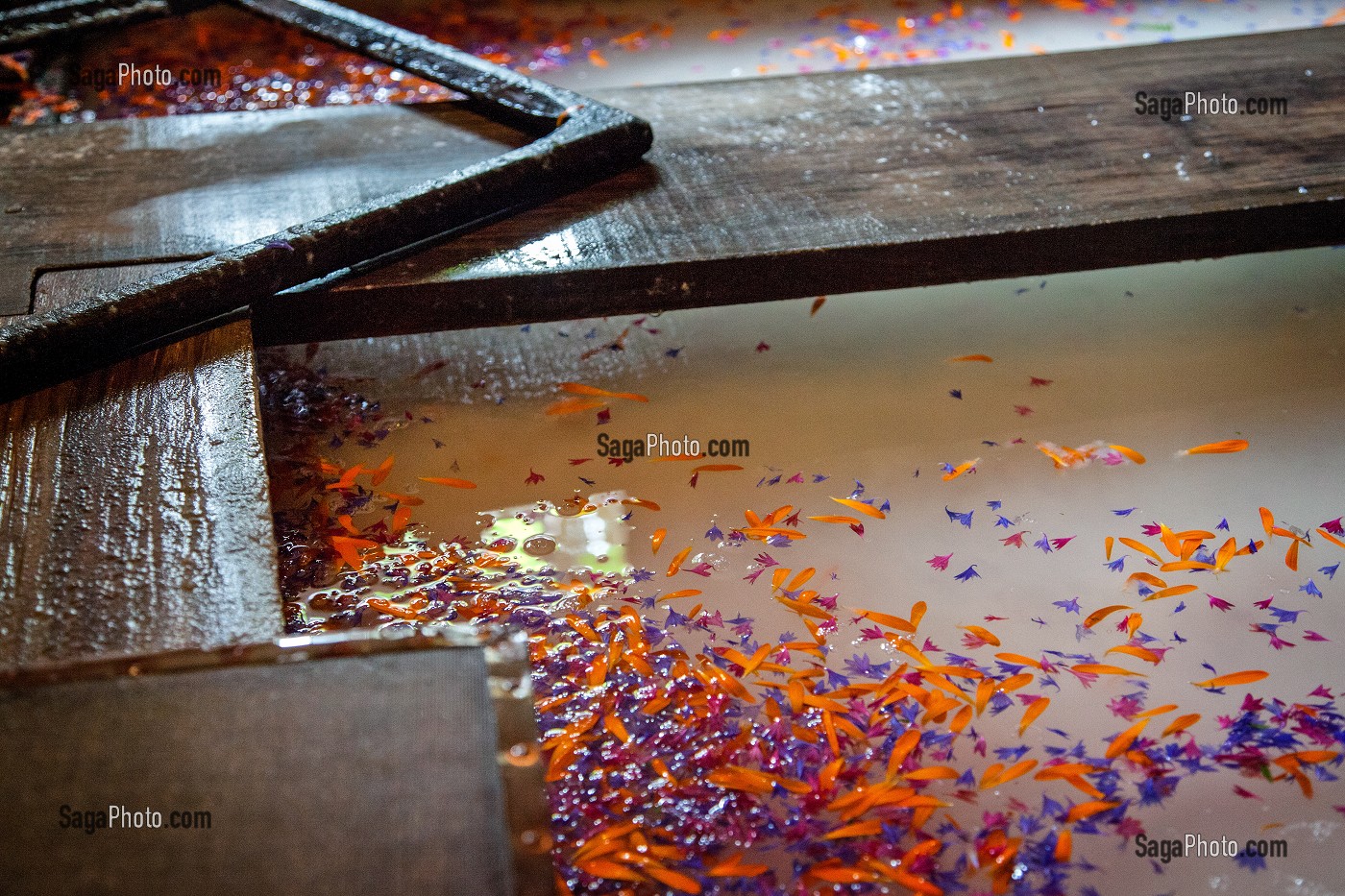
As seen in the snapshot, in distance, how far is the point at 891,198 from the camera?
2.03m

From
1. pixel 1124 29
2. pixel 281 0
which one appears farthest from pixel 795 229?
pixel 1124 29

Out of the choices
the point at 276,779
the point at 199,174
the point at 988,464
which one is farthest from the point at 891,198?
the point at 276,779

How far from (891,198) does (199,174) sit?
1362 mm

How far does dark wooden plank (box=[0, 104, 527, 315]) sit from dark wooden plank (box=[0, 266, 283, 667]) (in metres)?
0.33

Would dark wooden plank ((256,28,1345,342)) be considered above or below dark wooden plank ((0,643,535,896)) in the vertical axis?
above

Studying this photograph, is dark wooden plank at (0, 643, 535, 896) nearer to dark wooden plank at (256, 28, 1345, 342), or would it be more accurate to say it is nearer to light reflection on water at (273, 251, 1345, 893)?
light reflection on water at (273, 251, 1345, 893)

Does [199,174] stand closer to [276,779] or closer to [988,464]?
[276,779]

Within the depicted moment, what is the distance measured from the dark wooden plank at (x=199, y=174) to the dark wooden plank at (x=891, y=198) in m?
0.30

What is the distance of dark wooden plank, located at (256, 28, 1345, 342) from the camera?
1.86 m

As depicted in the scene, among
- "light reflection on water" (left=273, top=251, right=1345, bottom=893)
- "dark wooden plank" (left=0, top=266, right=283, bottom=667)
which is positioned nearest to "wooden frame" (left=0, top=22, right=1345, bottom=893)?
"dark wooden plank" (left=0, top=266, right=283, bottom=667)

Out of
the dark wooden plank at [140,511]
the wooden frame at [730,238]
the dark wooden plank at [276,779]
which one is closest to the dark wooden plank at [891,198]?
the wooden frame at [730,238]

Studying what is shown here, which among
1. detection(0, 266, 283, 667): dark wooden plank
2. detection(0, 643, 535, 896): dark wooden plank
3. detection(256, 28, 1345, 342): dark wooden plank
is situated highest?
detection(256, 28, 1345, 342): dark wooden plank

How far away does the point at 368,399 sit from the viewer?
2137 millimetres

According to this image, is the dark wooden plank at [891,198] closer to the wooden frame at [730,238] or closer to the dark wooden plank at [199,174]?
the wooden frame at [730,238]
